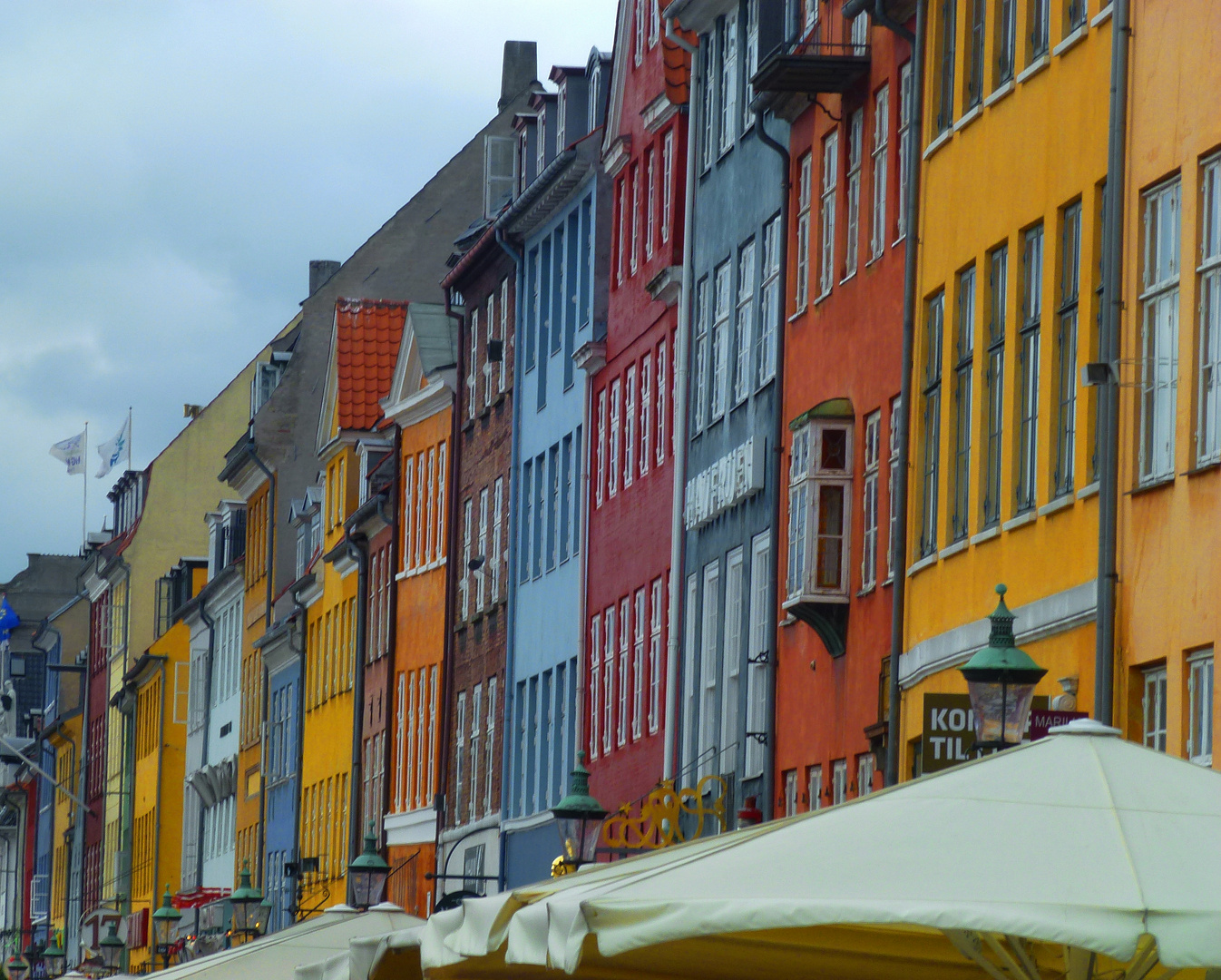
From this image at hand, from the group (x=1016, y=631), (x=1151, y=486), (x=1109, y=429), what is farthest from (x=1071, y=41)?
(x=1016, y=631)

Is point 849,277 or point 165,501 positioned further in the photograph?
point 165,501

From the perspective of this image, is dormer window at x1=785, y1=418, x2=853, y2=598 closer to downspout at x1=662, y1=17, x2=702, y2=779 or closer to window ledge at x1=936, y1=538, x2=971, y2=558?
window ledge at x1=936, y1=538, x2=971, y2=558

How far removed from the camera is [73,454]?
89.6m

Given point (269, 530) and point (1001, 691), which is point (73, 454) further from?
point (1001, 691)

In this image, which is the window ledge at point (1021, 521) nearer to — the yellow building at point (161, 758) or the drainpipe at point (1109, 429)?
the drainpipe at point (1109, 429)

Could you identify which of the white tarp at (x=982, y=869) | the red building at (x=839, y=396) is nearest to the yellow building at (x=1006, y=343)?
the red building at (x=839, y=396)

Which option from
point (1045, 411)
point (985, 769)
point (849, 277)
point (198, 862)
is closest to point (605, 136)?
point (849, 277)

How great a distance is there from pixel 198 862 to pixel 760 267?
4712 cm

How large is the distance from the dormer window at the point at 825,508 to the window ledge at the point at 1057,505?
647cm

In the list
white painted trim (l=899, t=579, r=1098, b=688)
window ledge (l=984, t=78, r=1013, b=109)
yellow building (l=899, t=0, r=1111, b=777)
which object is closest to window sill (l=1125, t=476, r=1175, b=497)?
yellow building (l=899, t=0, r=1111, b=777)

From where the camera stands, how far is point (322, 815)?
5772 centimetres

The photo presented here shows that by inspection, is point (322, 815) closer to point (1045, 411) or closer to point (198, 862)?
point (198, 862)

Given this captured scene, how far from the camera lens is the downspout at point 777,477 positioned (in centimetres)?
2834

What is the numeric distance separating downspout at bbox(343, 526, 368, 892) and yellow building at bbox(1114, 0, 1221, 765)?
120ft
